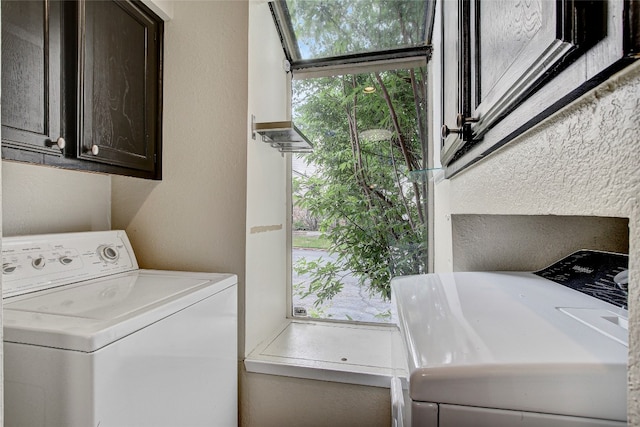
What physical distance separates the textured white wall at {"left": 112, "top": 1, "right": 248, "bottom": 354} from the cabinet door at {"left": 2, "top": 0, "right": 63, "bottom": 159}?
54 centimetres

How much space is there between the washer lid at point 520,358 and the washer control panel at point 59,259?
1.28 metres

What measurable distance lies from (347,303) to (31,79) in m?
1.86

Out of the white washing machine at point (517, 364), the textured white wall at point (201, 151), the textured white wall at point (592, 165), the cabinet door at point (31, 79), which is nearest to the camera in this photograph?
the textured white wall at point (592, 165)

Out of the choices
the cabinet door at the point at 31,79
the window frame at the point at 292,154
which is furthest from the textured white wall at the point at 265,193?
the cabinet door at the point at 31,79

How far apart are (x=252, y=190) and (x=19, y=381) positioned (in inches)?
42.1

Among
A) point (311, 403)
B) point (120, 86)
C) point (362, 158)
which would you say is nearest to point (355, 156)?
point (362, 158)

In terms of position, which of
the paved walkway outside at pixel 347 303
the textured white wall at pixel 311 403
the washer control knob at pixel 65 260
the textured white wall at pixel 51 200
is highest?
the textured white wall at pixel 51 200

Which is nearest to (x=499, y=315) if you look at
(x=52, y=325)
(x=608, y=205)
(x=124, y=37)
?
(x=608, y=205)

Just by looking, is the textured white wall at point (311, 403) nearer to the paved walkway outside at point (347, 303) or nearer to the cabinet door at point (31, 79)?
the paved walkway outside at point (347, 303)

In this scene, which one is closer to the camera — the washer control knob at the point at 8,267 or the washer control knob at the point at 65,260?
the washer control knob at the point at 8,267

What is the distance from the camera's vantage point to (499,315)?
669 mm

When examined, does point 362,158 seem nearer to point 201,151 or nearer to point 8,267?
point 201,151

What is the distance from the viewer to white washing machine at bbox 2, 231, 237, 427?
76 centimetres

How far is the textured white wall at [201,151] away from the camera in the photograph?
1.54 metres
